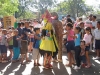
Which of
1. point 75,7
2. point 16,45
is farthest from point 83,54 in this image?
point 75,7

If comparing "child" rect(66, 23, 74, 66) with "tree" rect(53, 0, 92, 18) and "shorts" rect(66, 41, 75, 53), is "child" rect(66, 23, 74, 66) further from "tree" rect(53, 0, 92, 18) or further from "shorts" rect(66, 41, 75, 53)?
"tree" rect(53, 0, 92, 18)

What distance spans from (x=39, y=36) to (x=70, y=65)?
60.9 inches

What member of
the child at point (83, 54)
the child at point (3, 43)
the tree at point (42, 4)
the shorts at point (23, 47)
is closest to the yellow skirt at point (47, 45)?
the child at point (83, 54)

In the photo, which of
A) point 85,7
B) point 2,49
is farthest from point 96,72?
point 85,7

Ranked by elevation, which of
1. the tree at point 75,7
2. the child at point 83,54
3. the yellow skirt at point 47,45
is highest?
the tree at point 75,7

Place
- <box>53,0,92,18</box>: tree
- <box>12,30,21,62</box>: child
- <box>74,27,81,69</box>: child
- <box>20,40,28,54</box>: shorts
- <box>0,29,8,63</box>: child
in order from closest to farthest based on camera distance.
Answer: <box>74,27,81,69</box>: child
<box>20,40,28,54</box>: shorts
<box>12,30,21,62</box>: child
<box>0,29,8,63</box>: child
<box>53,0,92,18</box>: tree

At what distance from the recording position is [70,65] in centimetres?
797

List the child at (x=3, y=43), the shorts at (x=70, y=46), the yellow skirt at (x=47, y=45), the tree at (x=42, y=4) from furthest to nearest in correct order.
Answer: the tree at (x=42, y=4), the child at (x=3, y=43), the shorts at (x=70, y=46), the yellow skirt at (x=47, y=45)

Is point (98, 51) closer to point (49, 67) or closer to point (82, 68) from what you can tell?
point (82, 68)

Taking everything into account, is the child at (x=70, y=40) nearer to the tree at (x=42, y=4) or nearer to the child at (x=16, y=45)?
the child at (x=16, y=45)

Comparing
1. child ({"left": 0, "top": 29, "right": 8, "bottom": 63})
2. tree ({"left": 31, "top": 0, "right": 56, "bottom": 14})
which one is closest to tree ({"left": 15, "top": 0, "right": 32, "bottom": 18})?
tree ({"left": 31, "top": 0, "right": 56, "bottom": 14})

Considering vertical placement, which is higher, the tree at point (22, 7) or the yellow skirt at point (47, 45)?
the tree at point (22, 7)

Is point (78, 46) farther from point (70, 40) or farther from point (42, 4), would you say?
point (42, 4)

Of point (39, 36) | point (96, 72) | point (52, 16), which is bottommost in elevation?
point (96, 72)
